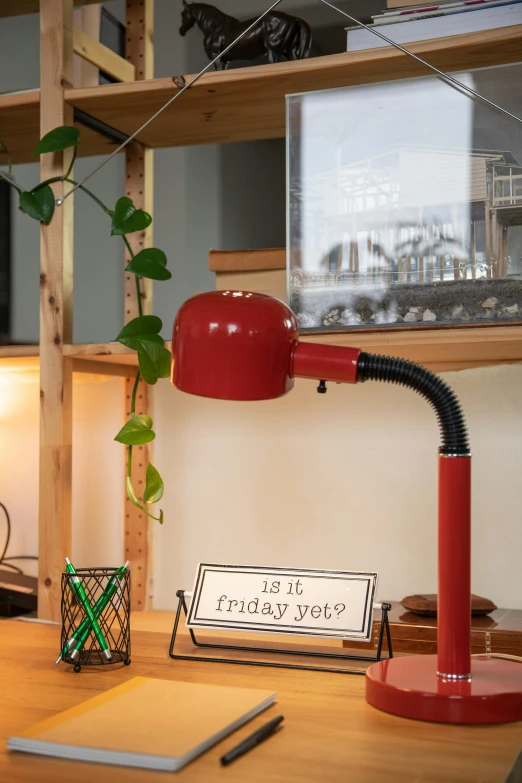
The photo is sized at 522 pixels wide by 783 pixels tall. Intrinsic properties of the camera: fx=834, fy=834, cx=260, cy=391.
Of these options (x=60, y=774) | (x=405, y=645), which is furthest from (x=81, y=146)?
(x=60, y=774)

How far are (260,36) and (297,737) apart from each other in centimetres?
114

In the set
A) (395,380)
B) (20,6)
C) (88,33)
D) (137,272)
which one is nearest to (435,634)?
(395,380)

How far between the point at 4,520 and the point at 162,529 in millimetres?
407

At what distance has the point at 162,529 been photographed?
1.72 meters

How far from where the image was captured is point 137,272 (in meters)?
1.37

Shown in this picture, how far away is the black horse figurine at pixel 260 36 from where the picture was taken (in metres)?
1.43

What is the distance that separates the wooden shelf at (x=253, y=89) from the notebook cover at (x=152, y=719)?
91 cm

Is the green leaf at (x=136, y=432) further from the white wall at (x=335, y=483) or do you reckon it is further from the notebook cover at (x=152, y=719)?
the notebook cover at (x=152, y=719)

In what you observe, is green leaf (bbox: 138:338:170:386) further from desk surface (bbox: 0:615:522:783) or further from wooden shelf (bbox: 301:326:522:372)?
desk surface (bbox: 0:615:522:783)

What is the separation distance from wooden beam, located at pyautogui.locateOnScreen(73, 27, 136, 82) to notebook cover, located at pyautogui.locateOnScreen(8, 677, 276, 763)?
Answer: 110 centimetres

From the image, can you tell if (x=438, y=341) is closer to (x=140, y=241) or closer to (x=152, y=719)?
(x=152, y=719)

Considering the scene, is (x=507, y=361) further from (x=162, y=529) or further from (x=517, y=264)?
(x=162, y=529)

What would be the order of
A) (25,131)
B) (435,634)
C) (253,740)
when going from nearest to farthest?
(253,740), (435,634), (25,131)

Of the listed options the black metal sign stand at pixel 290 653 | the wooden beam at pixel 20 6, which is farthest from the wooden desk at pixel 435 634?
the wooden beam at pixel 20 6
